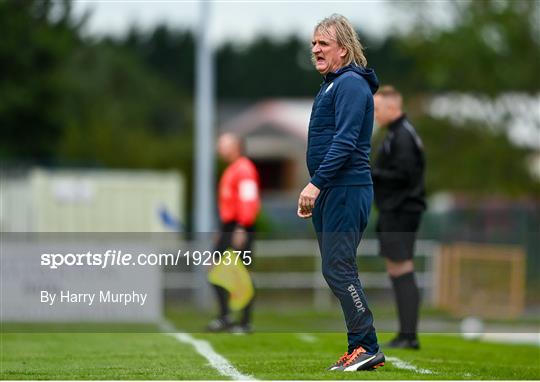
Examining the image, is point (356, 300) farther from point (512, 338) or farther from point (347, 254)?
point (512, 338)

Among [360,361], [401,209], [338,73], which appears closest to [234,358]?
[360,361]

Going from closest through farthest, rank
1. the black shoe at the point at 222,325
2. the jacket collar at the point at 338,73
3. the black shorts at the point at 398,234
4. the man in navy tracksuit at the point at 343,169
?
1. the man in navy tracksuit at the point at 343,169
2. the jacket collar at the point at 338,73
3. the black shorts at the point at 398,234
4. the black shoe at the point at 222,325

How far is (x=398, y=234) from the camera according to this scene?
11.0 meters

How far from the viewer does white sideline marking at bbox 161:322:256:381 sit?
785 centimetres

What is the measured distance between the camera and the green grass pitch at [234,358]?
7.95 metres

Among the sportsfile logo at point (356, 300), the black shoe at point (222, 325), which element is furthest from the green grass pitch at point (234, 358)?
the black shoe at point (222, 325)

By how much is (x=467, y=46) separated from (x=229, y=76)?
258 feet

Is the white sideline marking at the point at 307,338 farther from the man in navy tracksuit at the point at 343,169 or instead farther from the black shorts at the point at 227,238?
the man in navy tracksuit at the point at 343,169

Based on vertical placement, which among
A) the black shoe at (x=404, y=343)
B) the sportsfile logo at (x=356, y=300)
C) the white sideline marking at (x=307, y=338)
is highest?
the sportsfile logo at (x=356, y=300)

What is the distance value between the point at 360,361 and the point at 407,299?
3302mm

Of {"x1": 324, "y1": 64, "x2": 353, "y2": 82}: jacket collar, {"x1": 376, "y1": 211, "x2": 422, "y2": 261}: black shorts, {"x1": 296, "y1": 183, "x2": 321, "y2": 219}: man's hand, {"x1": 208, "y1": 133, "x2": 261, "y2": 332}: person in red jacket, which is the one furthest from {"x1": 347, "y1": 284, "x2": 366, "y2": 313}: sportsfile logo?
{"x1": 208, "y1": 133, "x2": 261, "y2": 332}: person in red jacket

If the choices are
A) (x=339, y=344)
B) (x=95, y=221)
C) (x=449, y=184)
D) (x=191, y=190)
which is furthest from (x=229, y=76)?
(x=339, y=344)

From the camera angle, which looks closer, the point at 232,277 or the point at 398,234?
the point at 398,234

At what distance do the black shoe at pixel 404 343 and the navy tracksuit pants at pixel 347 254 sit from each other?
9.44 feet
